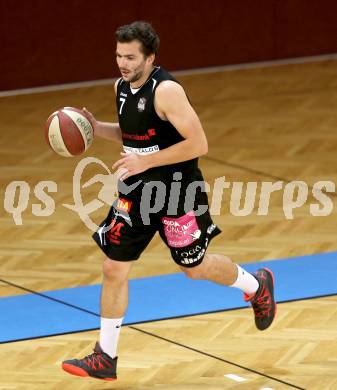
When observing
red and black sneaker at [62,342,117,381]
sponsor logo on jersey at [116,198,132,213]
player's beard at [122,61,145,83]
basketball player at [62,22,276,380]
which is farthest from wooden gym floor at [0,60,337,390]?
player's beard at [122,61,145,83]

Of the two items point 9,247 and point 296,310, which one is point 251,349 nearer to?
point 296,310

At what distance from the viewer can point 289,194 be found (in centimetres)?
1041

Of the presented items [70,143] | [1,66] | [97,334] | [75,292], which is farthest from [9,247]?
[1,66]

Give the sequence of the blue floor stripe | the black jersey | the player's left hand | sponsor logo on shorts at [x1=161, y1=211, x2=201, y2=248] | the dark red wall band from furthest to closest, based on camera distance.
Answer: the dark red wall band, the blue floor stripe, sponsor logo on shorts at [x1=161, y1=211, x2=201, y2=248], the black jersey, the player's left hand

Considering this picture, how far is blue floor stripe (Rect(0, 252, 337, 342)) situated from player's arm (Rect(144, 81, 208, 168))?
5.23 feet

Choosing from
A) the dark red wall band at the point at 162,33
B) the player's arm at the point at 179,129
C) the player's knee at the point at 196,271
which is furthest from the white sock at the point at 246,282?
the dark red wall band at the point at 162,33

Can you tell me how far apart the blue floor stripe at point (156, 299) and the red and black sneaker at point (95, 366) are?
2.86 feet

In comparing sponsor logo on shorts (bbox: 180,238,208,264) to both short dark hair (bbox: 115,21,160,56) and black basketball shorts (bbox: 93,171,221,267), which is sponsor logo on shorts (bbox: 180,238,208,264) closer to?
black basketball shorts (bbox: 93,171,221,267)

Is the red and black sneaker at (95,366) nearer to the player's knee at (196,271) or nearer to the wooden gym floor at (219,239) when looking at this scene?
the wooden gym floor at (219,239)

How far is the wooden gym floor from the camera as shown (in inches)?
277

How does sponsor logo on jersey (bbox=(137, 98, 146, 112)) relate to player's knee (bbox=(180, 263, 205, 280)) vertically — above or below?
above

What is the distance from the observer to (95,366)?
22.2 feet

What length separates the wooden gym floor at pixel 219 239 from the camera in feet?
23.1

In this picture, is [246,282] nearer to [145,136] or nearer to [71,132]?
[145,136]
